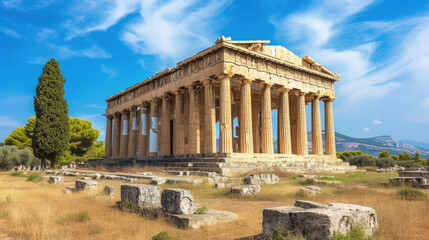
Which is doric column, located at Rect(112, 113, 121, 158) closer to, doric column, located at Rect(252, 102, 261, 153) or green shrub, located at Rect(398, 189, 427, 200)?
doric column, located at Rect(252, 102, 261, 153)

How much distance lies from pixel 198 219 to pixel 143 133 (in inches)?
1091

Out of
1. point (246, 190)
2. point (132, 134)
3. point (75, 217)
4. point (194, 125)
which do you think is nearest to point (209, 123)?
point (194, 125)

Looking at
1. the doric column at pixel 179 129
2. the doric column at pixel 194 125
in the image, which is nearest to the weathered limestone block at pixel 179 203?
the doric column at pixel 194 125

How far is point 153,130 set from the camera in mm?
30438

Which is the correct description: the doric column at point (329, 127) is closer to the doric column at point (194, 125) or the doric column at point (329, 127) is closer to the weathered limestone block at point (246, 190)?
the doric column at point (194, 125)

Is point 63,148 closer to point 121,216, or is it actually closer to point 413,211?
point 121,216

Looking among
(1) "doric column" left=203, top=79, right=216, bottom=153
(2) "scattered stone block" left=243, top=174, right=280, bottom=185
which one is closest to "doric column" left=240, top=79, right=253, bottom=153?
(1) "doric column" left=203, top=79, right=216, bottom=153

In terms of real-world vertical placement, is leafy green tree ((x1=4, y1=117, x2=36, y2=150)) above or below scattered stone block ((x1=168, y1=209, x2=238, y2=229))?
above

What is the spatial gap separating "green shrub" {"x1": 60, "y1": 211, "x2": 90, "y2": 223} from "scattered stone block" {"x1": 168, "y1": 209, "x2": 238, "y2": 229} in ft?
5.89

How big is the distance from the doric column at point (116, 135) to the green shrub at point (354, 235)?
3626cm

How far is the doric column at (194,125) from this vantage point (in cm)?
2430

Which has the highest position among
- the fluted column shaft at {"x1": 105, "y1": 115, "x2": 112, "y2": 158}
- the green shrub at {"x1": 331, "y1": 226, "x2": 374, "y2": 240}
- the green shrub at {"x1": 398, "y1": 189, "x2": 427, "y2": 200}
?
the fluted column shaft at {"x1": 105, "y1": 115, "x2": 112, "y2": 158}

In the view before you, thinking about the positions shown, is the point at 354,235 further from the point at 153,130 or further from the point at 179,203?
the point at 153,130

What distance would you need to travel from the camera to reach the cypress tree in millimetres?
27672
